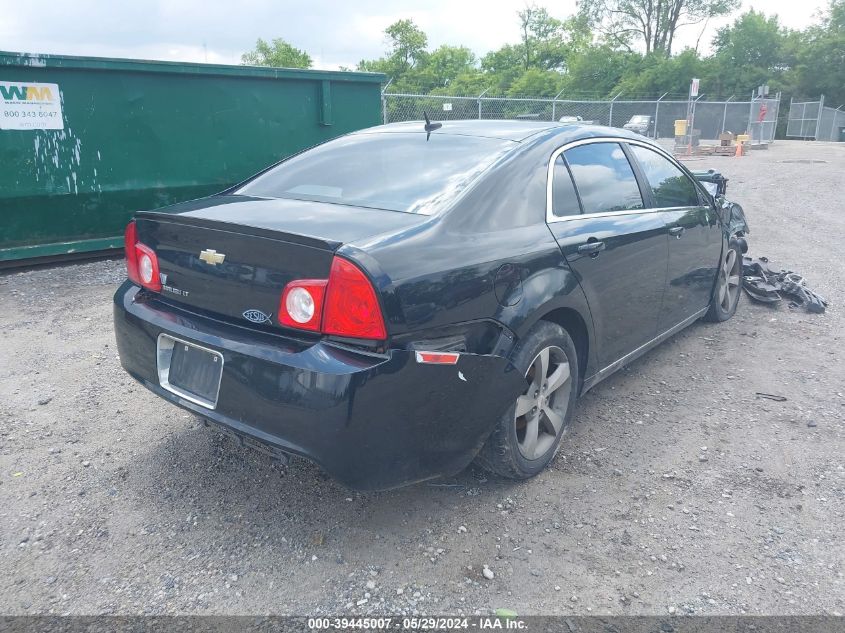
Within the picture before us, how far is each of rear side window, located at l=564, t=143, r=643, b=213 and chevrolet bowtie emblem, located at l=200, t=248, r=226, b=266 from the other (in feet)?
6.00

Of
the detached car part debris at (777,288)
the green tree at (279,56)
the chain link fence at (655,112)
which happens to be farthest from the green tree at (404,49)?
the detached car part debris at (777,288)

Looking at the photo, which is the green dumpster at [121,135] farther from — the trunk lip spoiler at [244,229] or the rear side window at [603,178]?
the rear side window at [603,178]

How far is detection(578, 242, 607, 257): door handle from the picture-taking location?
334cm

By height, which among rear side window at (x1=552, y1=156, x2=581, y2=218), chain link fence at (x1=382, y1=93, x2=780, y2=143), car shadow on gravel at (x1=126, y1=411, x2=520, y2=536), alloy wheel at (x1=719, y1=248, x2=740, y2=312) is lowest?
car shadow on gravel at (x1=126, y1=411, x2=520, y2=536)

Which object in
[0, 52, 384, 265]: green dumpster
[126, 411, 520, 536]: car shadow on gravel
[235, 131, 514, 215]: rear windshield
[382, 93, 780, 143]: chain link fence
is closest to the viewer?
[126, 411, 520, 536]: car shadow on gravel

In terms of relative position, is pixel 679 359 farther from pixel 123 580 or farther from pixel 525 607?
pixel 123 580

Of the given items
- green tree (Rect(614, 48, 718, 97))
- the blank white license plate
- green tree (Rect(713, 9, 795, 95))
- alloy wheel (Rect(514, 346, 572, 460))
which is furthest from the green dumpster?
green tree (Rect(713, 9, 795, 95))

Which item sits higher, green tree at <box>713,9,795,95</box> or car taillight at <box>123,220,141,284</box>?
green tree at <box>713,9,795,95</box>

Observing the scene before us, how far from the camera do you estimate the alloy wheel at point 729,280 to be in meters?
5.40

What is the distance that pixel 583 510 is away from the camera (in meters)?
3.01

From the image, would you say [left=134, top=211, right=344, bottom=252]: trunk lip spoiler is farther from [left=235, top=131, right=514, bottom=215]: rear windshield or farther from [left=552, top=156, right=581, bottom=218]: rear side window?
[left=552, top=156, right=581, bottom=218]: rear side window

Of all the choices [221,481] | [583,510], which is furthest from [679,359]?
[221,481]

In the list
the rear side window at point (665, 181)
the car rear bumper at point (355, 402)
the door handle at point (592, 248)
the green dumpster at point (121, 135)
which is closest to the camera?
the car rear bumper at point (355, 402)

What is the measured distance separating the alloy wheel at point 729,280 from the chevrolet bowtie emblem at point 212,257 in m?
4.00
